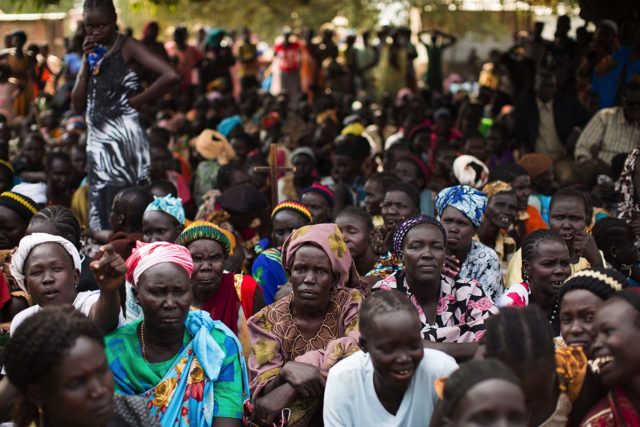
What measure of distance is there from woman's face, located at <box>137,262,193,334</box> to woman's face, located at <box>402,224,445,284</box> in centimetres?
134

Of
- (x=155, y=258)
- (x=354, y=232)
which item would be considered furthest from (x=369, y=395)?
(x=354, y=232)

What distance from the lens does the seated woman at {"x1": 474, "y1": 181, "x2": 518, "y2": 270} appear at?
715cm

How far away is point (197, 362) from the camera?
179 inches

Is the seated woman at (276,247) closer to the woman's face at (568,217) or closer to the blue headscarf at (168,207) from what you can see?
the blue headscarf at (168,207)

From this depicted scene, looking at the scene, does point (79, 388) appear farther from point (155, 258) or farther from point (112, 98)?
point (112, 98)

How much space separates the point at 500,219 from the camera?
282 inches

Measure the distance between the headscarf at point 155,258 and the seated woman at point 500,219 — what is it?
3.03m

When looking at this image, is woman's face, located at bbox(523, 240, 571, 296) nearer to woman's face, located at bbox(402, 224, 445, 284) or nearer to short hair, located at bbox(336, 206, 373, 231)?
woman's face, located at bbox(402, 224, 445, 284)

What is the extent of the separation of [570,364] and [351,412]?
3.09ft

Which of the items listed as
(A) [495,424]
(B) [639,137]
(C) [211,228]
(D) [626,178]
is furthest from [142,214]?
(B) [639,137]

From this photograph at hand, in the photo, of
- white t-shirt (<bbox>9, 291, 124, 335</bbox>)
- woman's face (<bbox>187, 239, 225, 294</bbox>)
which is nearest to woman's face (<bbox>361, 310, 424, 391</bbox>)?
white t-shirt (<bbox>9, 291, 124, 335</bbox>)

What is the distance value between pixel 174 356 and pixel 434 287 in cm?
151

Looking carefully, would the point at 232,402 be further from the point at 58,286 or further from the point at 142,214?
the point at 142,214

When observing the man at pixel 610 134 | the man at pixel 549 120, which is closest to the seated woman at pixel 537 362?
the man at pixel 610 134
